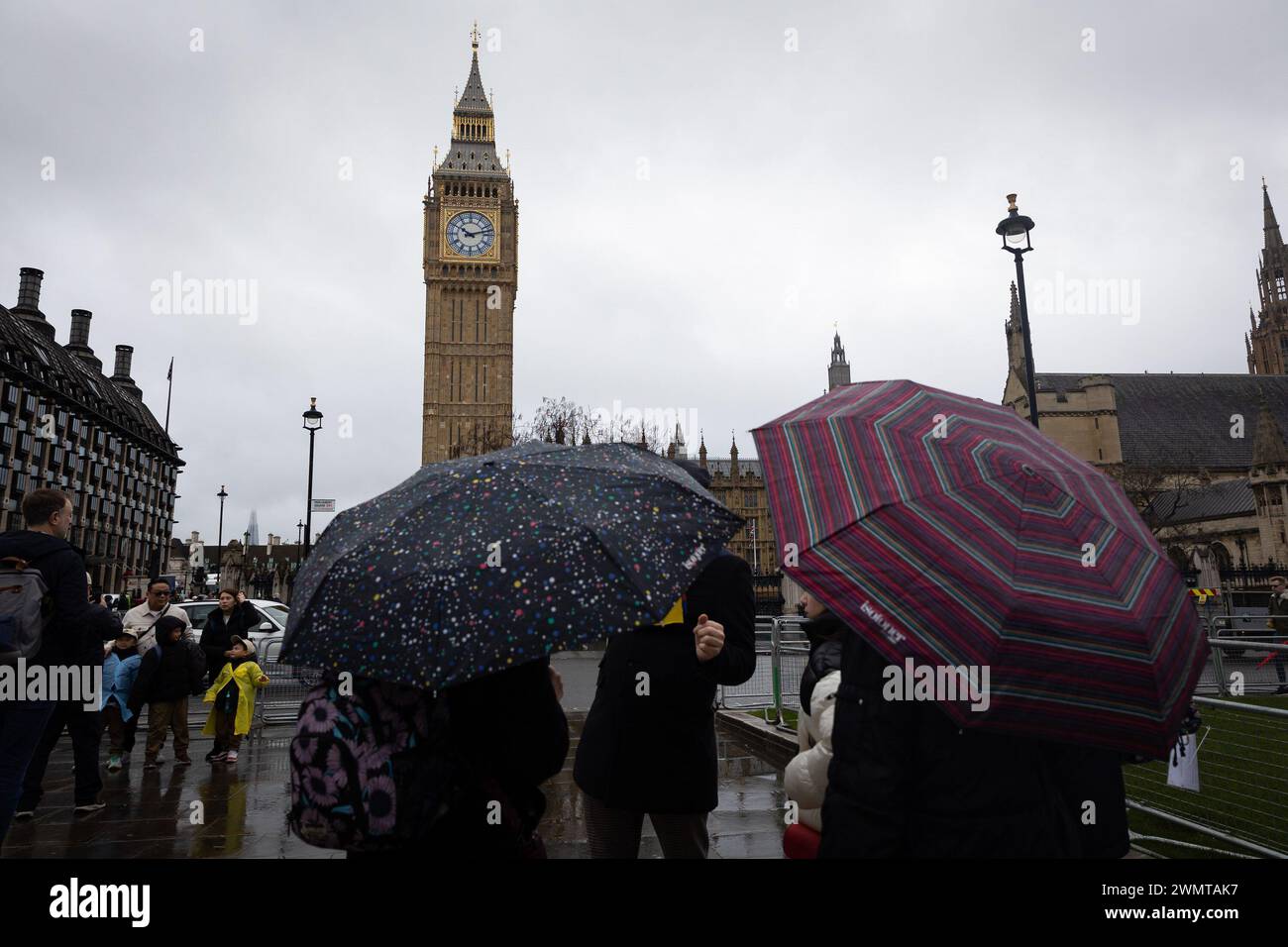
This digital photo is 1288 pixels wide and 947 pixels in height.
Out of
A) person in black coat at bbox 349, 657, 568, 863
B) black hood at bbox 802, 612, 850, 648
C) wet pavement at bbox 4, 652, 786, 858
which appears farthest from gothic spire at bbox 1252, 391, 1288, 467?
person in black coat at bbox 349, 657, 568, 863

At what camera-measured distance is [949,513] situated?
79.7 inches

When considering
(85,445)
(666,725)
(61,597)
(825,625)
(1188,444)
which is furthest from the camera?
(85,445)

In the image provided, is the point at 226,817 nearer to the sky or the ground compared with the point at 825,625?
nearer to the ground

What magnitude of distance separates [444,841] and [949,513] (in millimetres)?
1678

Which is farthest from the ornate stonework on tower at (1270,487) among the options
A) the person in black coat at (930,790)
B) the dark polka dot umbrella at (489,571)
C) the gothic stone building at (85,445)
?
the gothic stone building at (85,445)

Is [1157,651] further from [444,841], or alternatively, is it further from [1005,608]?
[444,841]

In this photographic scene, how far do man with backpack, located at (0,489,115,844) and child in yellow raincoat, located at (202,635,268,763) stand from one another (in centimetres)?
344

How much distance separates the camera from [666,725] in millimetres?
3014

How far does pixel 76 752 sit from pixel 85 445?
73.6m

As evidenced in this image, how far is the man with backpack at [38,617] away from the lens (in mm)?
4203

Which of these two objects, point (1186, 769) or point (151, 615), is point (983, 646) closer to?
point (1186, 769)

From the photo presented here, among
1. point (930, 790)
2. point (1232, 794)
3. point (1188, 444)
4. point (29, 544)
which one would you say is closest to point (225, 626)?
point (29, 544)

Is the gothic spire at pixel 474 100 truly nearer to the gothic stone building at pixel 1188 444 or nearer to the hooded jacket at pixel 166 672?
the gothic stone building at pixel 1188 444
